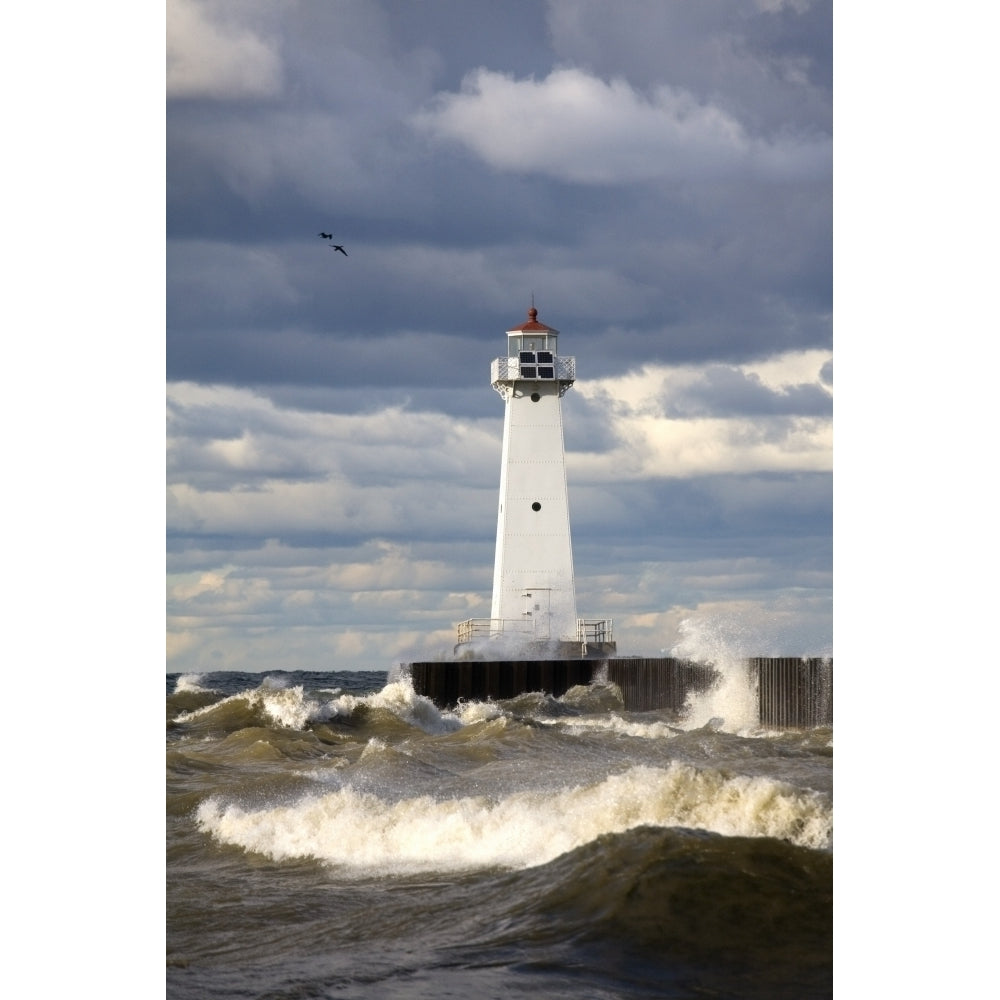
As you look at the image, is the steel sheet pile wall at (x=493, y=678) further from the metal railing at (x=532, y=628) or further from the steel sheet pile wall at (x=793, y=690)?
→ the steel sheet pile wall at (x=793, y=690)

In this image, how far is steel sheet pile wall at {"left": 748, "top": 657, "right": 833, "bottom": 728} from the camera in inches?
323

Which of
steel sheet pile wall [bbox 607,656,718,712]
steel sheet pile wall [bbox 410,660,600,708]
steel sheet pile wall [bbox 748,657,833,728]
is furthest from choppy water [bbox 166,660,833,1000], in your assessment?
steel sheet pile wall [bbox 410,660,600,708]

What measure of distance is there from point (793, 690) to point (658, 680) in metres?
3.14

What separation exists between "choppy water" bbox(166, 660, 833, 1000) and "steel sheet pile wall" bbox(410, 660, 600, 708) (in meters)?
5.77

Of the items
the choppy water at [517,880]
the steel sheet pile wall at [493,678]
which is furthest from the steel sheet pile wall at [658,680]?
the choppy water at [517,880]

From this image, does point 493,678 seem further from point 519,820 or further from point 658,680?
point 519,820

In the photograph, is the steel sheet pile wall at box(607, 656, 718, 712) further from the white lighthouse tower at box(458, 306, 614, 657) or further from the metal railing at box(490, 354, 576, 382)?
the metal railing at box(490, 354, 576, 382)

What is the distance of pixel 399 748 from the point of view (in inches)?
332

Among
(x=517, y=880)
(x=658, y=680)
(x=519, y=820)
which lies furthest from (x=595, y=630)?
(x=517, y=880)
